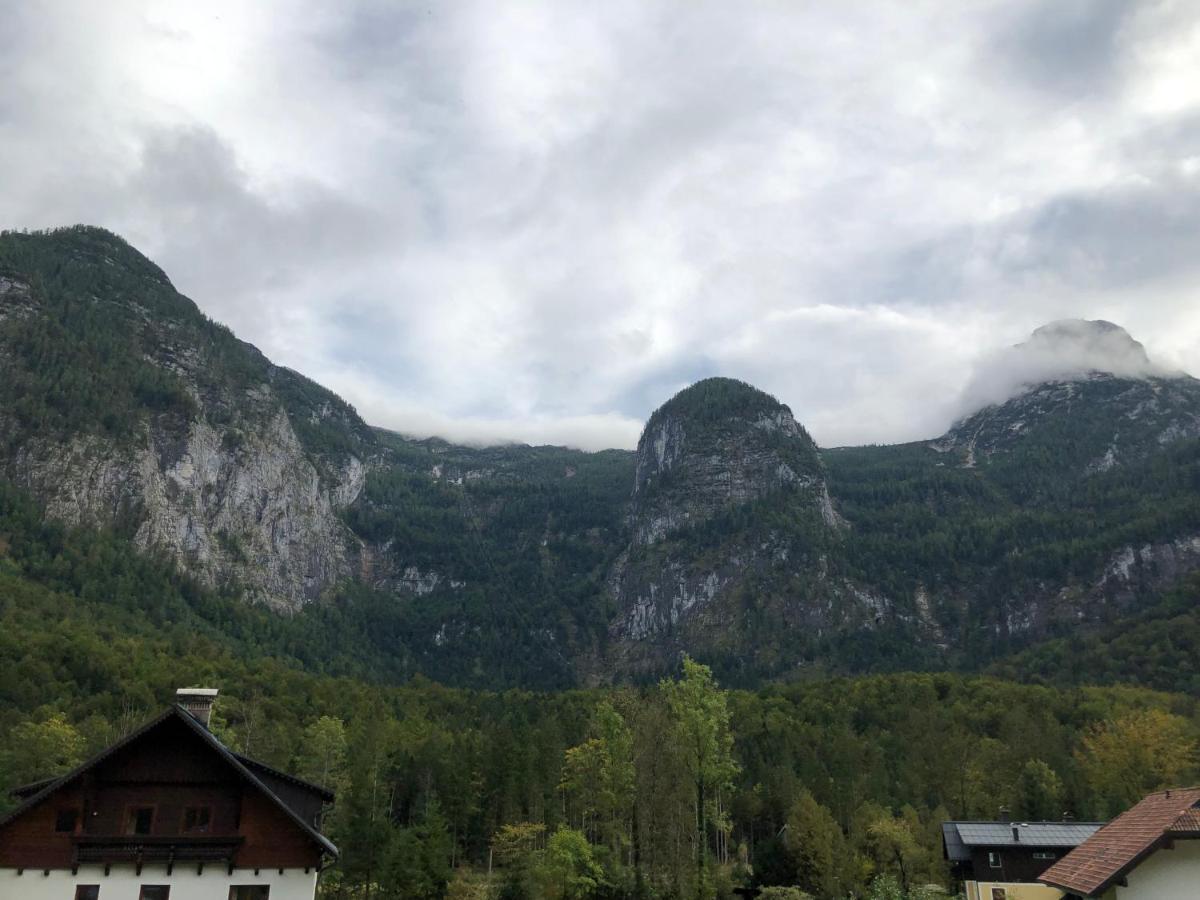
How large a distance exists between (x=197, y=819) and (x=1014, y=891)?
45457 millimetres

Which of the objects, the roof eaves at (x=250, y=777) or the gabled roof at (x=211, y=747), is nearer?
the gabled roof at (x=211, y=747)

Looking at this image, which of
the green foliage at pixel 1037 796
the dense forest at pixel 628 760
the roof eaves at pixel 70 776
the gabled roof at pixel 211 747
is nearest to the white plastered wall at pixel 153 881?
the gabled roof at pixel 211 747

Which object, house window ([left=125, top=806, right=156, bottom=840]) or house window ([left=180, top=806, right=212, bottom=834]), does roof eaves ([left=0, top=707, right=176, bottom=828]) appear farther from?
house window ([left=180, top=806, right=212, bottom=834])

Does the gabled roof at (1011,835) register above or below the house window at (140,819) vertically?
below

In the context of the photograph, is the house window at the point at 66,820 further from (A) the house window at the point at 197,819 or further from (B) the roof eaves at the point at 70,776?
(A) the house window at the point at 197,819

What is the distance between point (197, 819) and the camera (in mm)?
29703

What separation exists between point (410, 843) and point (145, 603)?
157672 millimetres

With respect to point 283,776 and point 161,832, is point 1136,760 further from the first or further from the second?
point 161,832

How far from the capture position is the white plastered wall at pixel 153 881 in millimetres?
28344

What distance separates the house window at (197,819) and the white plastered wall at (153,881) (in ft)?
3.46

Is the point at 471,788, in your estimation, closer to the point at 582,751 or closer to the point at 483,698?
the point at 582,751

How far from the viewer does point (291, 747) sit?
87.6m

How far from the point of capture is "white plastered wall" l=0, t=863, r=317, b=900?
2834 centimetres

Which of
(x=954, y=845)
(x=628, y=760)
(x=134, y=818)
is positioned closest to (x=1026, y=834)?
(x=954, y=845)
